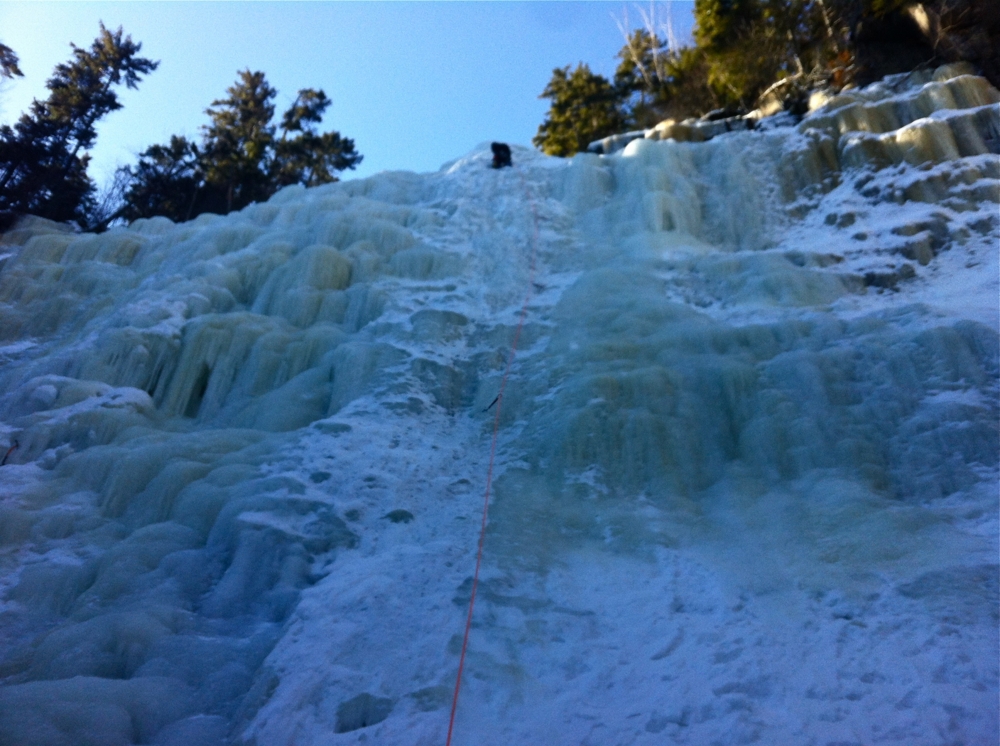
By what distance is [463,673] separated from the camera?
4.71m

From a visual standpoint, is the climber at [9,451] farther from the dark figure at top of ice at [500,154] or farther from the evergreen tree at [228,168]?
the evergreen tree at [228,168]

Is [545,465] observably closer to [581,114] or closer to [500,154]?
[500,154]

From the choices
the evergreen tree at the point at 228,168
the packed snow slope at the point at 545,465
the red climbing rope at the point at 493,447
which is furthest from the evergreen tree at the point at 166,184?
the red climbing rope at the point at 493,447

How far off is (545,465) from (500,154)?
28.5 ft

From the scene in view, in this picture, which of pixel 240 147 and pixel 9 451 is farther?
pixel 240 147

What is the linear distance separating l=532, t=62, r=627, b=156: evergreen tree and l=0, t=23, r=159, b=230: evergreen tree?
1219 centimetres

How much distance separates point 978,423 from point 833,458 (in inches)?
47.9

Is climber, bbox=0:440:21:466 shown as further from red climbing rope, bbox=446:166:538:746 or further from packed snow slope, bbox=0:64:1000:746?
red climbing rope, bbox=446:166:538:746

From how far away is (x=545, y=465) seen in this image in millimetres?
7113

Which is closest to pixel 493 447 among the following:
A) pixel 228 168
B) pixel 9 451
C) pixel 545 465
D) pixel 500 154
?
pixel 545 465

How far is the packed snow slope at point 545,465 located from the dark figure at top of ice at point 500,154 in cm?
187

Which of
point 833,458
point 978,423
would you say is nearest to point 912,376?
point 978,423

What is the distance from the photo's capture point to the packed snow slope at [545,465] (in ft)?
14.6

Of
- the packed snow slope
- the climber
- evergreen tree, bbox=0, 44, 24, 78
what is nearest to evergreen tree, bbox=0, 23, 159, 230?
evergreen tree, bbox=0, 44, 24, 78
